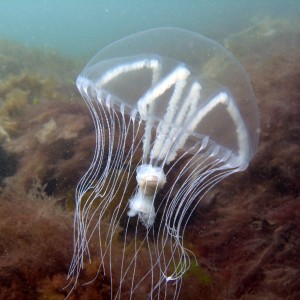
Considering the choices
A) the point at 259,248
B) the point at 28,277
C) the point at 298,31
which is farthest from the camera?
the point at 298,31

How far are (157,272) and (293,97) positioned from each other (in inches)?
110

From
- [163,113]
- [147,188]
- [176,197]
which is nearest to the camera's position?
[163,113]

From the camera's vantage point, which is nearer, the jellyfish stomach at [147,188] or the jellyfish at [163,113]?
the jellyfish at [163,113]

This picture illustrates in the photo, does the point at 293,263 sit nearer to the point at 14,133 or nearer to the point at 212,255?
the point at 212,255

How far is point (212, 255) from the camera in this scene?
12.0 ft

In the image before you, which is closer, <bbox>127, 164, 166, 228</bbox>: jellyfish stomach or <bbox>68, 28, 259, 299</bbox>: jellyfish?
<bbox>68, 28, 259, 299</bbox>: jellyfish

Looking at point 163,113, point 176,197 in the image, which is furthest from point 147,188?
point 163,113

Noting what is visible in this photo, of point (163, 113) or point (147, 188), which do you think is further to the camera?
point (147, 188)

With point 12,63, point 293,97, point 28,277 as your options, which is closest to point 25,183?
point 28,277

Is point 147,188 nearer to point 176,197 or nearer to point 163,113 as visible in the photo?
point 176,197

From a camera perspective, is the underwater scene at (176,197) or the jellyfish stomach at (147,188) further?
the jellyfish stomach at (147,188)

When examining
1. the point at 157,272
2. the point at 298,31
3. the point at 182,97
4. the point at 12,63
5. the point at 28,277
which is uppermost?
the point at 298,31

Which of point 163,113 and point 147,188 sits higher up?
point 163,113

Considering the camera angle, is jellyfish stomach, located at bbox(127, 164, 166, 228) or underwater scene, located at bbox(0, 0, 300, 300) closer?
underwater scene, located at bbox(0, 0, 300, 300)
